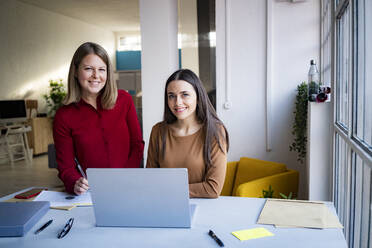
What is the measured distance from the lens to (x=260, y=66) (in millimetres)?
4164

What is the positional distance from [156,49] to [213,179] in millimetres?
2967

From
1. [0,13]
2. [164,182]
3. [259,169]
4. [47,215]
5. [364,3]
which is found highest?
[0,13]

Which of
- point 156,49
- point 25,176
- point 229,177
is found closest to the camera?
point 229,177

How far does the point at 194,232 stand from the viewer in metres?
1.31

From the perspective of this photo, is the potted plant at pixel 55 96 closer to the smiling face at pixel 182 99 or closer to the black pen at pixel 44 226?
the smiling face at pixel 182 99

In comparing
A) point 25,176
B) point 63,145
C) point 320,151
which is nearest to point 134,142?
point 63,145

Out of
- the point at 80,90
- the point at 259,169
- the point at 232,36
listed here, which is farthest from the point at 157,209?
the point at 232,36

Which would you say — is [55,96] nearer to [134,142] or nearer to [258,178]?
[258,178]

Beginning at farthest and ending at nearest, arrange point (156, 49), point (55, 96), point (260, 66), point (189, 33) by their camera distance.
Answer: point (55, 96) → point (189, 33) → point (156, 49) → point (260, 66)

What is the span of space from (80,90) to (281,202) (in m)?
1.28

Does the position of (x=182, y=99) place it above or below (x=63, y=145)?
above

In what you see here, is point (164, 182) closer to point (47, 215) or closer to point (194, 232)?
point (194, 232)

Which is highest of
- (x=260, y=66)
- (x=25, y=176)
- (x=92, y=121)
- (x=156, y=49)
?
(x=156, y=49)

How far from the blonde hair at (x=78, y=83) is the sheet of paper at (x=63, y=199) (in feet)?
1.69
